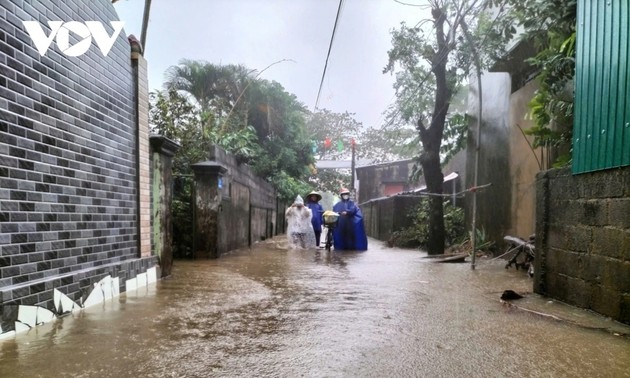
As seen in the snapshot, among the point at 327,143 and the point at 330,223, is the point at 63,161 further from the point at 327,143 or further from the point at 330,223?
the point at 327,143

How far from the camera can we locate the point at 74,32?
4.01 metres

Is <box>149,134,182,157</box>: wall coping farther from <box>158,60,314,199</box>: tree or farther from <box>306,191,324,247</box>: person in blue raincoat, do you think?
<box>158,60,314,199</box>: tree

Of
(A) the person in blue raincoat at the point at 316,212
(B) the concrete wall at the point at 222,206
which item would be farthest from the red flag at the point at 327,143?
(A) the person in blue raincoat at the point at 316,212

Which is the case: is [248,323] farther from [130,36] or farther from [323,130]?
[323,130]

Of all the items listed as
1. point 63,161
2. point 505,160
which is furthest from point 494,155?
point 63,161

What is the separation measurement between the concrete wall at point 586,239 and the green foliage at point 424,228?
24.1ft

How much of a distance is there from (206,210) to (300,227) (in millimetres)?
4112

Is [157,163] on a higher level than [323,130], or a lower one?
lower

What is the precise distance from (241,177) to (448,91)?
577cm

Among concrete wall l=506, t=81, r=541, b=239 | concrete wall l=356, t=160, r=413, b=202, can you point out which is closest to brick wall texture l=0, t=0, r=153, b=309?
concrete wall l=506, t=81, r=541, b=239

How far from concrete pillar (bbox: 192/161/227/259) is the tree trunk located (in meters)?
5.21

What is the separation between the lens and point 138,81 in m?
5.35

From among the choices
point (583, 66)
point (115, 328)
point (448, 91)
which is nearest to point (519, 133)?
point (448, 91)

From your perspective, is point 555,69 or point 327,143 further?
point 327,143
